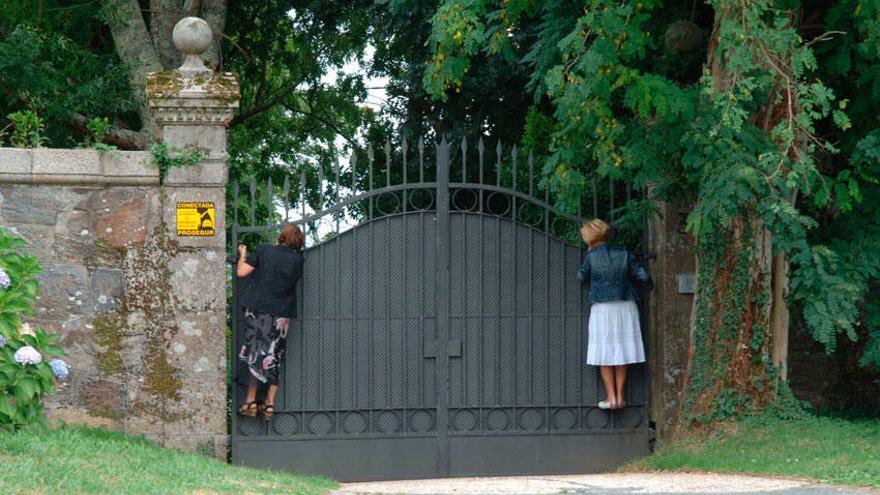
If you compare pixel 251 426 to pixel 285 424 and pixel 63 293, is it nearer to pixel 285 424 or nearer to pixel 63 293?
pixel 285 424

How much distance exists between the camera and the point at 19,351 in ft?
25.8

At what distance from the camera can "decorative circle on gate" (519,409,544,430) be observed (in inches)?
395

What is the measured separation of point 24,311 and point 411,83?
902 cm

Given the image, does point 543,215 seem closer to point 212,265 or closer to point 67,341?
point 212,265

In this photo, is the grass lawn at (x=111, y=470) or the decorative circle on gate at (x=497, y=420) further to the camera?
the decorative circle on gate at (x=497, y=420)

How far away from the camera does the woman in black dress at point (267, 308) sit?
9438mm

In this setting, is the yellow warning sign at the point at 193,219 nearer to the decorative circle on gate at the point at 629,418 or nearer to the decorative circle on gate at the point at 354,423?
the decorative circle on gate at the point at 354,423

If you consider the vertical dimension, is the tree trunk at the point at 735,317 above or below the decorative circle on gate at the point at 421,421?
above

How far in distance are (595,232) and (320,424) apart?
248 centimetres

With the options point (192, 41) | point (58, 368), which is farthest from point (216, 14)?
point (58, 368)

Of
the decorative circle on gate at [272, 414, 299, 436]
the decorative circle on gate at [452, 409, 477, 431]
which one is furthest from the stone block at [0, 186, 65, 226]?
the decorative circle on gate at [452, 409, 477, 431]

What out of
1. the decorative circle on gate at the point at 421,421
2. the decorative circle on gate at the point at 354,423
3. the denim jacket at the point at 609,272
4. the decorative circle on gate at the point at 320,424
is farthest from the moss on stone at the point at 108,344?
the denim jacket at the point at 609,272

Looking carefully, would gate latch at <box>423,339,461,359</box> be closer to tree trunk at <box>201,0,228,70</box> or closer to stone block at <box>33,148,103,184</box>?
stone block at <box>33,148,103,184</box>

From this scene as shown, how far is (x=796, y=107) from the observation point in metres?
9.54
